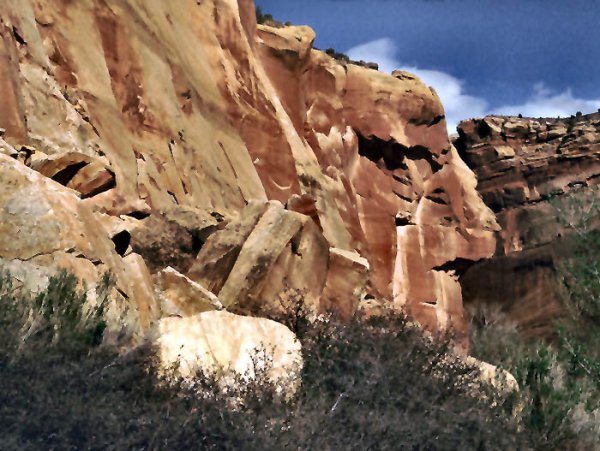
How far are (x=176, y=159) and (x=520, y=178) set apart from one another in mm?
43400

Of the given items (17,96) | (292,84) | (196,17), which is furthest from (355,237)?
(17,96)

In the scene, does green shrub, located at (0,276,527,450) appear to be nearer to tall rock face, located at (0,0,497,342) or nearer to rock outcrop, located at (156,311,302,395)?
rock outcrop, located at (156,311,302,395)

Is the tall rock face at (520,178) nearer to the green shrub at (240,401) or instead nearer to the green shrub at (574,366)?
the green shrub at (574,366)

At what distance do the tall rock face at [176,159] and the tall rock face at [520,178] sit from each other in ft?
25.0

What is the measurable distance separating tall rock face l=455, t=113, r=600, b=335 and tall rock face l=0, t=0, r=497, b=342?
301 inches

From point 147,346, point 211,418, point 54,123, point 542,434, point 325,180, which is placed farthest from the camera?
point 325,180

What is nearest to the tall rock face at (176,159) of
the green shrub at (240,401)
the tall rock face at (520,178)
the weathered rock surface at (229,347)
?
the weathered rock surface at (229,347)

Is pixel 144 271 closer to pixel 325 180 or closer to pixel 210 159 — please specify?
pixel 210 159

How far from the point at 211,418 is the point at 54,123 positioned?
29.5 feet

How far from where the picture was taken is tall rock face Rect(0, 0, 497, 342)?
29.9ft

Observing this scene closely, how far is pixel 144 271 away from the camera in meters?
9.89

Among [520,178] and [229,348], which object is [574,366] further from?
[520,178]

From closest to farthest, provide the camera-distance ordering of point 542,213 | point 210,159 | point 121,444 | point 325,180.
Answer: point 121,444
point 210,159
point 325,180
point 542,213

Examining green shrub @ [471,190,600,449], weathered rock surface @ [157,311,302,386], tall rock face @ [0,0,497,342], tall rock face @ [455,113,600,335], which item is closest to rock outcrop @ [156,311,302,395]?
weathered rock surface @ [157,311,302,386]
